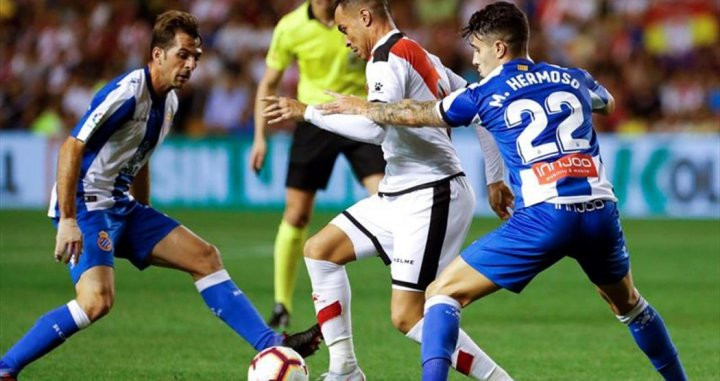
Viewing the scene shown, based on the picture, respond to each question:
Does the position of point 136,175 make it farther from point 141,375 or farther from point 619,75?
point 619,75

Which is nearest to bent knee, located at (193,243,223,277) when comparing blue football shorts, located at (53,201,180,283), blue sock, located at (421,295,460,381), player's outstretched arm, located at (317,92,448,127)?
blue football shorts, located at (53,201,180,283)

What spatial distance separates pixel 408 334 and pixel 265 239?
9838 mm

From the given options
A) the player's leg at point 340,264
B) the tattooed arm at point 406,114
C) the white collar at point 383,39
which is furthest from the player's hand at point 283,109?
the player's leg at point 340,264

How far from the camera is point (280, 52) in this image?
9.91m

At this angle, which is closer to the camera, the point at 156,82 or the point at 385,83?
the point at 385,83

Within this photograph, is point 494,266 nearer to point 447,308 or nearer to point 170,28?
point 447,308

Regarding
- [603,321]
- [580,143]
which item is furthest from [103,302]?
[603,321]

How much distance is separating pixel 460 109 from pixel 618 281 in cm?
109

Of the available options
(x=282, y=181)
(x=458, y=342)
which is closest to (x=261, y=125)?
(x=458, y=342)

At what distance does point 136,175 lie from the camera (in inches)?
298

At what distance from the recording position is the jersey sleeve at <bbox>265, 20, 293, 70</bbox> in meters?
9.88

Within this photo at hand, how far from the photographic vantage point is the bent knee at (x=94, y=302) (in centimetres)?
688

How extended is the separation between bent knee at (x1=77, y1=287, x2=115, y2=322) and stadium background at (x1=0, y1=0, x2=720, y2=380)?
698 millimetres

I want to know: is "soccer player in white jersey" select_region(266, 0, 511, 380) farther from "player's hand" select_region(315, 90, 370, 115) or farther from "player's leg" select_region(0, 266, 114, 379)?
"player's leg" select_region(0, 266, 114, 379)
